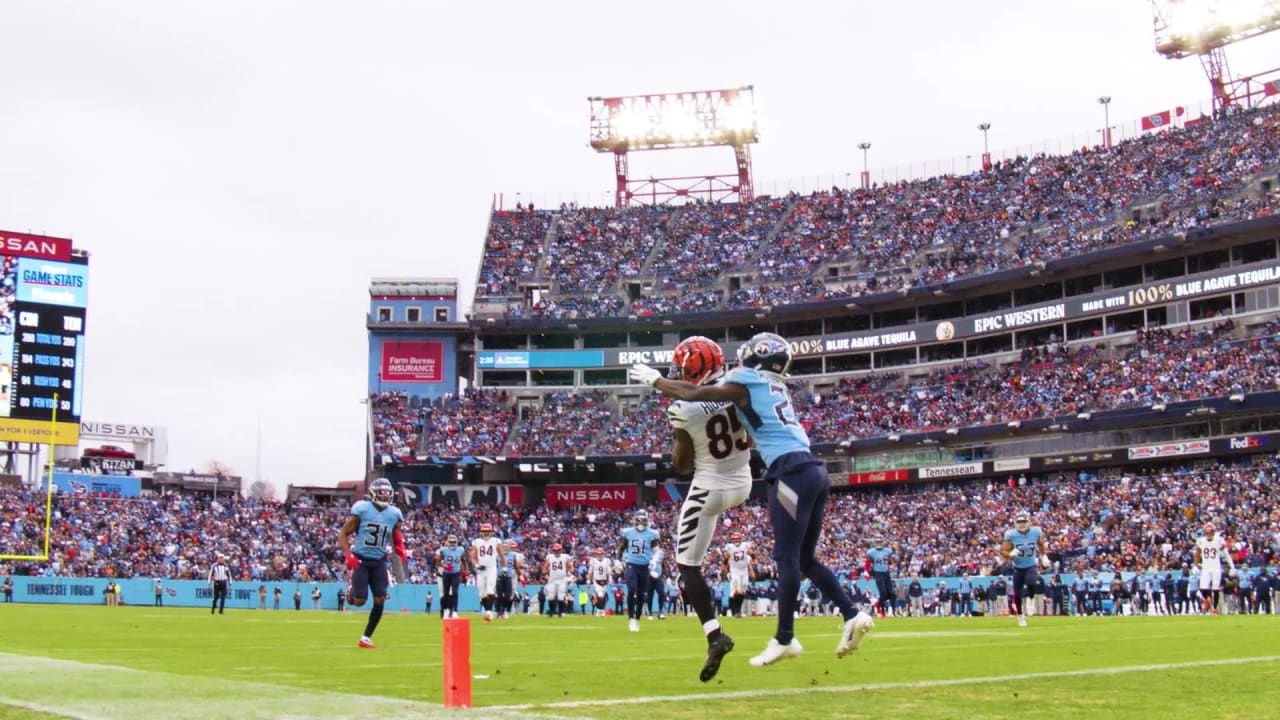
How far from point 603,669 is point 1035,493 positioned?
48165 millimetres

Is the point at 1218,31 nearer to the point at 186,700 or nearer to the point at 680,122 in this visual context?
the point at 680,122

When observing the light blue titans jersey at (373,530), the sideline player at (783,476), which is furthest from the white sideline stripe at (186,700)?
the light blue titans jersey at (373,530)

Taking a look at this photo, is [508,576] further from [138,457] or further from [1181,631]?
[138,457]

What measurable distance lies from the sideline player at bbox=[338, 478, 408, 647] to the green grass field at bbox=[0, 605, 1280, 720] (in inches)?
33.8

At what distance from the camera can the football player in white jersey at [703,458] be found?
33.7ft

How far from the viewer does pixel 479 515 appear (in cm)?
6994

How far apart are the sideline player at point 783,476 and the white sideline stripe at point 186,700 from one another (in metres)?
3.21

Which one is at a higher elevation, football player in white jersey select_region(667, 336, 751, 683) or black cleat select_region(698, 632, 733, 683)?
football player in white jersey select_region(667, 336, 751, 683)

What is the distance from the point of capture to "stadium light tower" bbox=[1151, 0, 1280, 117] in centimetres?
6812

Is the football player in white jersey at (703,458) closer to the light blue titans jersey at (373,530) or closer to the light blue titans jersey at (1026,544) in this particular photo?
the light blue titans jersey at (373,530)

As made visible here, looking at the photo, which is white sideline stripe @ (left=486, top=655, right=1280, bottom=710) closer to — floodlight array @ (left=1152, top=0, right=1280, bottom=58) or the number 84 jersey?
the number 84 jersey

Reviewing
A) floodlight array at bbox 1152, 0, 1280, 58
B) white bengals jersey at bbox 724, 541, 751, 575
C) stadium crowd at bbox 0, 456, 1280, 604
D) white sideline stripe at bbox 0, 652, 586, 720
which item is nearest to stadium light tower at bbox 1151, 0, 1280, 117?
floodlight array at bbox 1152, 0, 1280, 58

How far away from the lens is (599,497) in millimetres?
75938

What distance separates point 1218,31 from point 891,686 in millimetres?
69696
